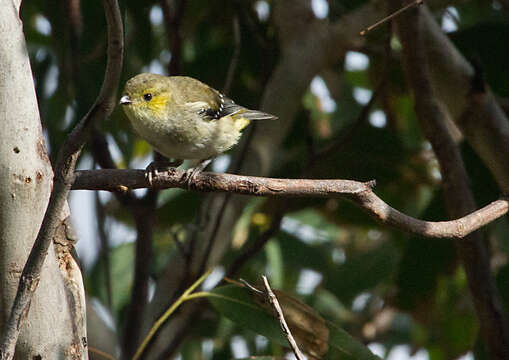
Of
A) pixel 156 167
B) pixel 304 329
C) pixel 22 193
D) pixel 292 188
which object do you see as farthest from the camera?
pixel 156 167

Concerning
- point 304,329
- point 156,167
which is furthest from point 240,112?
point 304,329

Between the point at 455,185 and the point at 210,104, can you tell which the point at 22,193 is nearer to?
the point at 210,104

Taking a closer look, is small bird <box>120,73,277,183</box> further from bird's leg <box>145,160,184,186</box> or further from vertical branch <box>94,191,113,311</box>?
vertical branch <box>94,191,113,311</box>

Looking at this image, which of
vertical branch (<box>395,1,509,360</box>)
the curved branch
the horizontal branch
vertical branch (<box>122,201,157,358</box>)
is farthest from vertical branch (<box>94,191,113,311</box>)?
the curved branch

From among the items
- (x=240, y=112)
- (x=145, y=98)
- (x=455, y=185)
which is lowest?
(x=455, y=185)

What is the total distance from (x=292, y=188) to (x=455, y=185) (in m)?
1.29

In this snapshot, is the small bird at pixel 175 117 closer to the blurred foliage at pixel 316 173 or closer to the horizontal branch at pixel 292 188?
the blurred foliage at pixel 316 173

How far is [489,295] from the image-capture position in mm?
2711

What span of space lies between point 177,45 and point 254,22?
0.92m

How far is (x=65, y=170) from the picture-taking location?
1.27 m

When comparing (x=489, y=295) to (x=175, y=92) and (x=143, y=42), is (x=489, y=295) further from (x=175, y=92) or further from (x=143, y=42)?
(x=143, y=42)

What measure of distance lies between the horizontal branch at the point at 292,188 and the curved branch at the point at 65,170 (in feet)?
1.63

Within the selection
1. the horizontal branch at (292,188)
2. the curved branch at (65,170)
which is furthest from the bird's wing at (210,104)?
the curved branch at (65,170)

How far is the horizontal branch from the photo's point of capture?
1724mm
